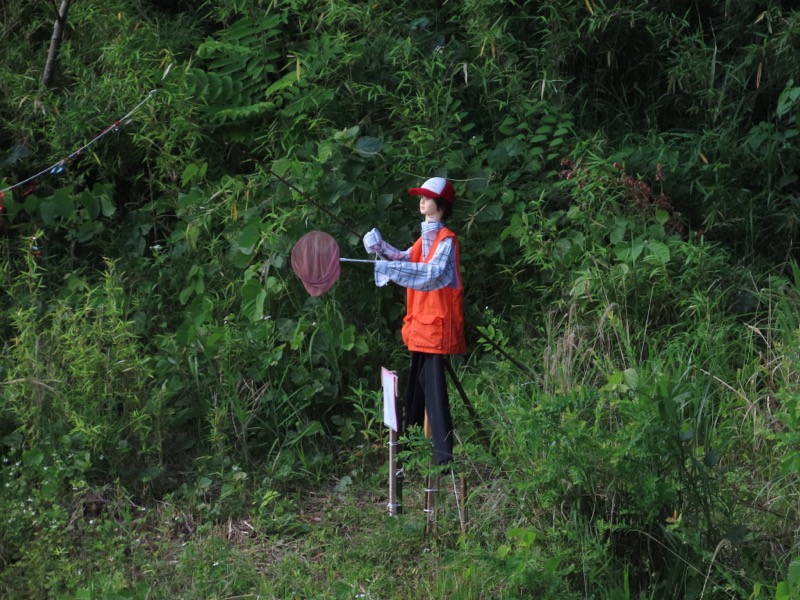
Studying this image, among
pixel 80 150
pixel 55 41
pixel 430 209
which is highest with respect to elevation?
pixel 55 41

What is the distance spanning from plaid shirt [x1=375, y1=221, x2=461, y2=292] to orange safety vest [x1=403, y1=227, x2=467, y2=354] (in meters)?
0.03

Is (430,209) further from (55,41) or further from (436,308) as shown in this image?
(55,41)

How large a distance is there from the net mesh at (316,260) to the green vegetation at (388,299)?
69 centimetres

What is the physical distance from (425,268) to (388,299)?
4.36ft

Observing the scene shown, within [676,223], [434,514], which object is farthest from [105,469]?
[676,223]

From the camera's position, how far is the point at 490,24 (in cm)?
622

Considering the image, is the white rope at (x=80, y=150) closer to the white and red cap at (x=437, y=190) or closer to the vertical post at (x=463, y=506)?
the white and red cap at (x=437, y=190)

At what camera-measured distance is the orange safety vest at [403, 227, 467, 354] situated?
435cm

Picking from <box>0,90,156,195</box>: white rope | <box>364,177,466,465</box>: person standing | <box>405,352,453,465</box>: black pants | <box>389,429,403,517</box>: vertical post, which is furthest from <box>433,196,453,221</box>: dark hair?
<box>0,90,156,195</box>: white rope

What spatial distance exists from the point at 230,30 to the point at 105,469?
281 cm

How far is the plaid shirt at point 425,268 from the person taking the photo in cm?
415

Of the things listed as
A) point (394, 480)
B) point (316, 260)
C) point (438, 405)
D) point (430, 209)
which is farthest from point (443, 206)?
point (394, 480)

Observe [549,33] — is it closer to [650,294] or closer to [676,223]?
[676,223]

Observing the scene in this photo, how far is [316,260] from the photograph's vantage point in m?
4.22
